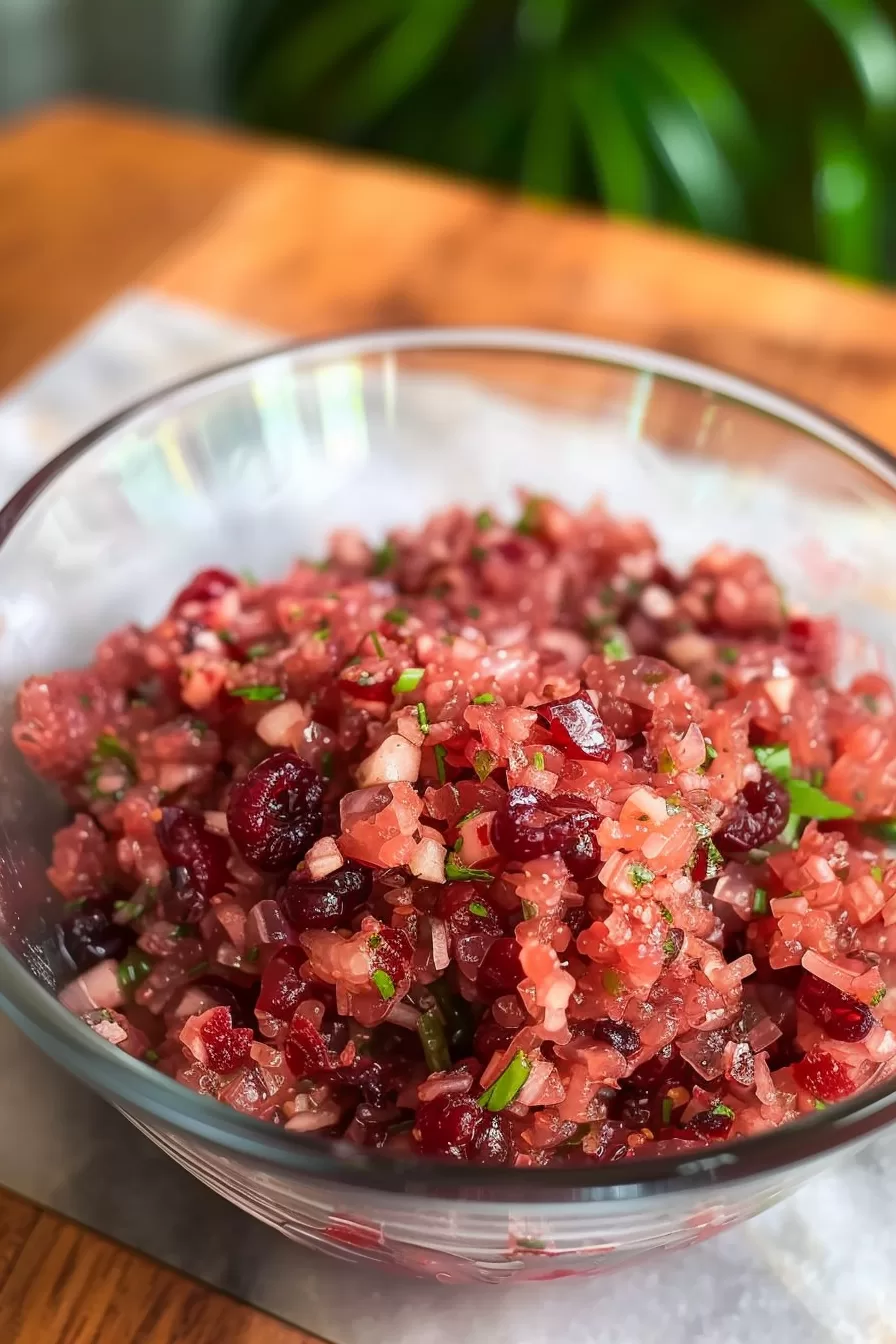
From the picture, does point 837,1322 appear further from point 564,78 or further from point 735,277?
point 564,78

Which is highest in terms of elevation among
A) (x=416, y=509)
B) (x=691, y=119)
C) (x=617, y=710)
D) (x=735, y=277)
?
(x=691, y=119)

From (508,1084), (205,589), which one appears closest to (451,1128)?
(508,1084)

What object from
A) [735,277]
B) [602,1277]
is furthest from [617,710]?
[735,277]

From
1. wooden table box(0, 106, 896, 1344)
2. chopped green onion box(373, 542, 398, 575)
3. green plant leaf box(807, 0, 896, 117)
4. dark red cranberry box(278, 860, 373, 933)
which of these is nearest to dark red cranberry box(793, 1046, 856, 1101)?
dark red cranberry box(278, 860, 373, 933)

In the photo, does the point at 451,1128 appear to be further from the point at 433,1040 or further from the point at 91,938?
the point at 91,938

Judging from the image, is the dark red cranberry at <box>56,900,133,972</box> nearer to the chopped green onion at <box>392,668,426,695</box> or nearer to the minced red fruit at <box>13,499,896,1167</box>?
the minced red fruit at <box>13,499,896,1167</box>
